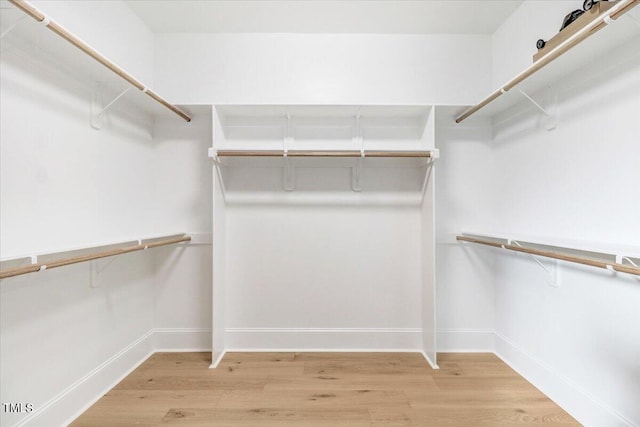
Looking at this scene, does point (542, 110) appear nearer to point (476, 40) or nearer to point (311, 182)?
point (476, 40)

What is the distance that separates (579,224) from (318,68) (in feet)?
6.59

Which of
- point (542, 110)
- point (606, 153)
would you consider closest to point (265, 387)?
point (606, 153)

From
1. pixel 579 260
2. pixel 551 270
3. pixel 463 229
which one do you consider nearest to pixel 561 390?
pixel 551 270

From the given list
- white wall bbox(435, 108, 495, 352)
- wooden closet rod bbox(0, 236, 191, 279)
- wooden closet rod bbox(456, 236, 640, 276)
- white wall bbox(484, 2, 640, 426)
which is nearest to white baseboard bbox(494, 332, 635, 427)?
white wall bbox(484, 2, 640, 426)

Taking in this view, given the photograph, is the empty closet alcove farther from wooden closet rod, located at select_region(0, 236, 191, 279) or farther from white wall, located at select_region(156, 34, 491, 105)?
wooden closet rod, located at select_region(0, 236, 191, 279)

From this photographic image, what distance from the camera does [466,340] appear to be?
2.52 meters

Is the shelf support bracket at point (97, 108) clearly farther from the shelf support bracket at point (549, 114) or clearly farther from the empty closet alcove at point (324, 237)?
the shelf support bracket at point (549, 114)

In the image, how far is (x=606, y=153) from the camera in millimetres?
1534

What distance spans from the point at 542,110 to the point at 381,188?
113 centimetres

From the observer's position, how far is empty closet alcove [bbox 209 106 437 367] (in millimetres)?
2508

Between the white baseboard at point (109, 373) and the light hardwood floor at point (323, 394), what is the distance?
6cm

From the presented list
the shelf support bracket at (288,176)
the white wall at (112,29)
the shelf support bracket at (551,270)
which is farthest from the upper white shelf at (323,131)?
the shelf support bracket at (551,270)

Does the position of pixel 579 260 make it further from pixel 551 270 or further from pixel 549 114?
pixel 549 114

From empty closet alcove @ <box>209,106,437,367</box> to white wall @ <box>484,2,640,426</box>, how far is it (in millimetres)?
674
